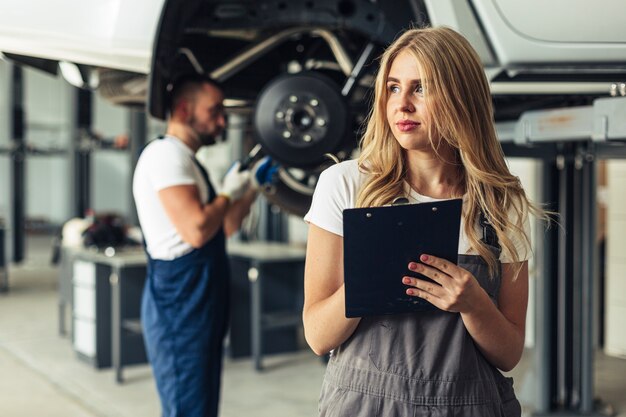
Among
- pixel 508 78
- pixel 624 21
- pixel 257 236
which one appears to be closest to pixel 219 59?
pixel 508 78

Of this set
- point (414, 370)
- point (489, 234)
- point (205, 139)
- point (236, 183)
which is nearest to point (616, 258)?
point (236, 183)

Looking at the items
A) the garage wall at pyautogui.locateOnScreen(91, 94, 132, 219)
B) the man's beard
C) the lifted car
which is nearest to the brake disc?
the lifted car

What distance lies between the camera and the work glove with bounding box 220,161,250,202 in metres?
2.80

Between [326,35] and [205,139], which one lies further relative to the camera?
[326,35]

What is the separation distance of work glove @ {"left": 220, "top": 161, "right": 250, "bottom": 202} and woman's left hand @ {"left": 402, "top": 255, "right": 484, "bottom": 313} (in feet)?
5.38

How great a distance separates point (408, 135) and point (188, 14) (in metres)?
1.57

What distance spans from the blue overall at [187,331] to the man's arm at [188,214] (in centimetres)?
6

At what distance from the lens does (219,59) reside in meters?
3.24

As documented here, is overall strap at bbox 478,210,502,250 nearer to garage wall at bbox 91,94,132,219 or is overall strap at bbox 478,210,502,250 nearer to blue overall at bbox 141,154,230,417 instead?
blue overall at bbox 141,154,230,417

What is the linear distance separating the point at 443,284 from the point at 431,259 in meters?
0.04

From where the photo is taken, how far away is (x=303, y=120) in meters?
2.58

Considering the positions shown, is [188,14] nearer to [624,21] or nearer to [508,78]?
[508,78]

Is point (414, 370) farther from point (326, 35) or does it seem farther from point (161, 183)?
point (326, 35)

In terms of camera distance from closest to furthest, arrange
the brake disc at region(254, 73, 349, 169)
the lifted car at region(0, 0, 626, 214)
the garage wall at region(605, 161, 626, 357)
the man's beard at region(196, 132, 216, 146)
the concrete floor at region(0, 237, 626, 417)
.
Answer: the lifted car at region(0, 0, 626, 214) < the brake disc at region(254, 73, 349, 169) < the man's beard at region(196, 132, 216, 146) < the concrete floor at region(0, 237, 626, 417) < the garage wall at region(605, 161, 626, 357)
